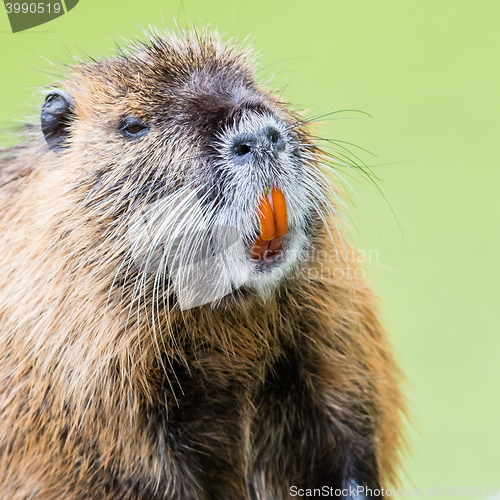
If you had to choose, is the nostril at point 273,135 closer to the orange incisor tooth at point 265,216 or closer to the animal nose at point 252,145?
the animal nose at point 252,145

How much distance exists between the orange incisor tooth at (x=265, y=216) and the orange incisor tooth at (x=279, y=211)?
0.01 meters

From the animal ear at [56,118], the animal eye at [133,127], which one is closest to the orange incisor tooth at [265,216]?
the animal eye at [133,127]

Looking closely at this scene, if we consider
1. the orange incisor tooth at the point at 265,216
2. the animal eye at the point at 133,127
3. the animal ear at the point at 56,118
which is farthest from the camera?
the animal ear at the point at 56,118

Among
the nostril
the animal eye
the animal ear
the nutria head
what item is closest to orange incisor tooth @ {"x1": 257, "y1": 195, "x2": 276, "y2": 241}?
the nutria head

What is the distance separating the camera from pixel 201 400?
157 cm

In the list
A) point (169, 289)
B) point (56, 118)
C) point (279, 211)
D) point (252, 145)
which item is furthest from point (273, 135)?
point (56, 118)

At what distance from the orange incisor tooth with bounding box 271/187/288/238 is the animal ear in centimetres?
59

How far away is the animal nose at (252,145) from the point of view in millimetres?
1338

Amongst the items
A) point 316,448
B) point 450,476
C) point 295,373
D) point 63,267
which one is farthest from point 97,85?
point 450,476

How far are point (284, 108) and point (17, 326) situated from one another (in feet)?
2.67

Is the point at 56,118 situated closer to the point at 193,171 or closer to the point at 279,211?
the point at 193,171

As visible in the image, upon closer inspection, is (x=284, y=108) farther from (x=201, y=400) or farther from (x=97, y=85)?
(x=201, y=400)

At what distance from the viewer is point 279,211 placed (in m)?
1.35

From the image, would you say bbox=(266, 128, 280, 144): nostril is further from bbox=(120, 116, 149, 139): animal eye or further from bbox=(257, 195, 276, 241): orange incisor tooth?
bbox=(120, 116, 149, 139): animal eye
